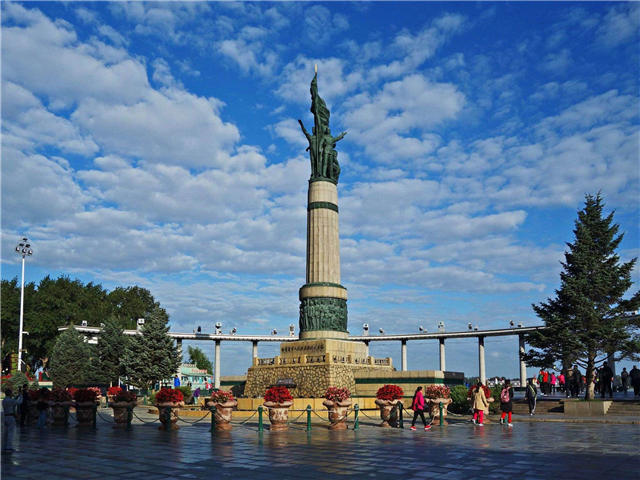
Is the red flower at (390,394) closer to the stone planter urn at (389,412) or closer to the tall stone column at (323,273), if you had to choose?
the stone planter urn at (389,412)

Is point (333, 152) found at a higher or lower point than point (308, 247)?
higher

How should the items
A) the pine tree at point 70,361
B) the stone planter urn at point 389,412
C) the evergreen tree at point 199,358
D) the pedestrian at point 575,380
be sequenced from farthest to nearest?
the evergreen tree at point 199,358
the pine tree at point 70,361
the pedestrian at point 575,380
the stone planter urn at point 389,412

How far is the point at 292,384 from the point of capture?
31.8 m

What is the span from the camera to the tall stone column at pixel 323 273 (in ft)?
113

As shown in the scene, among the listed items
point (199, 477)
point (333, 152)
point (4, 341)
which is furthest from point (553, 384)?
point (4, 341)

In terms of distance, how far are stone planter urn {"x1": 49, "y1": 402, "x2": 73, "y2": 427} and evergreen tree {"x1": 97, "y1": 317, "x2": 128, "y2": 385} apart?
1080 inches

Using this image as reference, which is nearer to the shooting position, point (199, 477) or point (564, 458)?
point (199, 477)

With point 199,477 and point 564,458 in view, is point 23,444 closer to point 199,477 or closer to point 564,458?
point 199,477

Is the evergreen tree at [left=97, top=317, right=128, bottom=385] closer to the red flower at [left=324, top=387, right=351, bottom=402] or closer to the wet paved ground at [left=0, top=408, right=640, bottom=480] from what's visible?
the wet paved ground at [left=0, top=408, right=640, bottom=480]

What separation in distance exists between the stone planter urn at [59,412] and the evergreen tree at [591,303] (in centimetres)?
Answer: 2048

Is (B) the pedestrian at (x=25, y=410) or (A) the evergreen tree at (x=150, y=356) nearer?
(B) the pedestrian at (x=25, y=410)

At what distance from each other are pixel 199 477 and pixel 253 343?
50609 millimetres

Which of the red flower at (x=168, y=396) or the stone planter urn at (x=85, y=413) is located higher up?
the red flower at (x=168, y=396)

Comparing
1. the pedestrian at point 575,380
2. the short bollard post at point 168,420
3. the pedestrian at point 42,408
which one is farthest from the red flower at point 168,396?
the pedestrian at point 575,380
